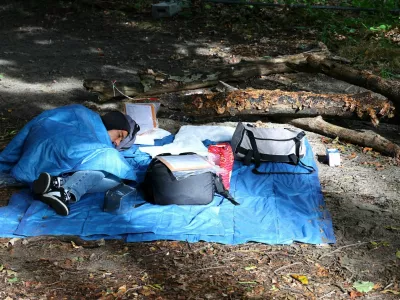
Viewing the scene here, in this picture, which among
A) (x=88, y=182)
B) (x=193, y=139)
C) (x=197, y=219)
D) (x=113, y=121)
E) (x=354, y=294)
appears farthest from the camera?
(x=193, y=139)

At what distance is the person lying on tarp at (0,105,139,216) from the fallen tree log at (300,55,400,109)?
2.79 meters

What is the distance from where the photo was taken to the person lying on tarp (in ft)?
15.6

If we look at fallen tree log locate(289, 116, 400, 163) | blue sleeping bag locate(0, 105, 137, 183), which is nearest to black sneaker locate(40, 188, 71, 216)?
blue sleeping bag locate(0, 105, 137, 183)

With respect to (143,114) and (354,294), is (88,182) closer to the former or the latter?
(143,114)

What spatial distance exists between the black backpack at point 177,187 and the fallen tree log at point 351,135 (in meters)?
2.01

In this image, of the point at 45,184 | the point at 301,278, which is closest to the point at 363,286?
the point at 301,278

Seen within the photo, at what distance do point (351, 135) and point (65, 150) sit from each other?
2964mm

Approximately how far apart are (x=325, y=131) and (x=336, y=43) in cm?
398

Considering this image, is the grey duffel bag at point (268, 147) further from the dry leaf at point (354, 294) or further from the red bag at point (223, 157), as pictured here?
the dry leaf at point (354, 294)

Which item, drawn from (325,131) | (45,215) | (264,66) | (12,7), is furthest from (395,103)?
(12,7)

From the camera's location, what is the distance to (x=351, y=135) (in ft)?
20.6

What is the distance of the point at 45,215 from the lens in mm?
4703

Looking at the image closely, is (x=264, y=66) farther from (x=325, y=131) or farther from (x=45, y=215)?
(x=45, y=215)

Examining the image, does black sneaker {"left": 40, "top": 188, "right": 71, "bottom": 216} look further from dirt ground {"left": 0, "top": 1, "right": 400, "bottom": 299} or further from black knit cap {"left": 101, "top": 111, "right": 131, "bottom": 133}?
black knit cap {"left": 101, "top": 111, "right": 131, "bottom": 133}
